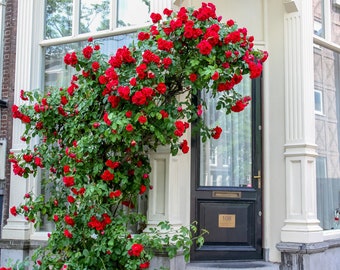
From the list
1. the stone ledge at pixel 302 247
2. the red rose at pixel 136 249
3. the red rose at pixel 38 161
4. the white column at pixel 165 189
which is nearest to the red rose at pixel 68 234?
the red rose at pixel 136 249

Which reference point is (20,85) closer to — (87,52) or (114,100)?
(87,52)

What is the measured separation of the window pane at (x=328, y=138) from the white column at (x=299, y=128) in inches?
21.4

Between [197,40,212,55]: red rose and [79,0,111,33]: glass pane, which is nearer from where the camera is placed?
[197,40,212,55]: red rose

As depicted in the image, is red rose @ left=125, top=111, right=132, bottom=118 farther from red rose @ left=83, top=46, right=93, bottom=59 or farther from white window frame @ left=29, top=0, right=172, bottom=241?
white window frame @ left=29, top=0, right=172, bottom=241

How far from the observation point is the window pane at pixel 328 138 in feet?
20.1

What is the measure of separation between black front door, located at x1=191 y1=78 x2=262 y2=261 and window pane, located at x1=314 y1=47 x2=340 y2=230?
2.99 feet

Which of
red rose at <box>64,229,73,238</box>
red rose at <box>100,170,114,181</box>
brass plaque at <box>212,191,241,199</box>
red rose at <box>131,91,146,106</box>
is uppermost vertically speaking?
red rose at <box>131,91,146,106</box>

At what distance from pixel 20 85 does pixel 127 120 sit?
292 cm

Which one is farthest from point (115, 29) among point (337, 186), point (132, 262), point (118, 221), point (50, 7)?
point (337, 186)

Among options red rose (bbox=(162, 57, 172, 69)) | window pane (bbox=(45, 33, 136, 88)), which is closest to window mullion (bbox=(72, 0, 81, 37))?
window pane (bbox=(45, 33, 136, 88))

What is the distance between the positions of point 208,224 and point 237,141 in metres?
1.09

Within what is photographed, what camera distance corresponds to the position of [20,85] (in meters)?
6.56

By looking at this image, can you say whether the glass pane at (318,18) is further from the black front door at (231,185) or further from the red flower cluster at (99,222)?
the red flower cluster at (99,222)

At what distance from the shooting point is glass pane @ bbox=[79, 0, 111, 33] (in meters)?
6.26
